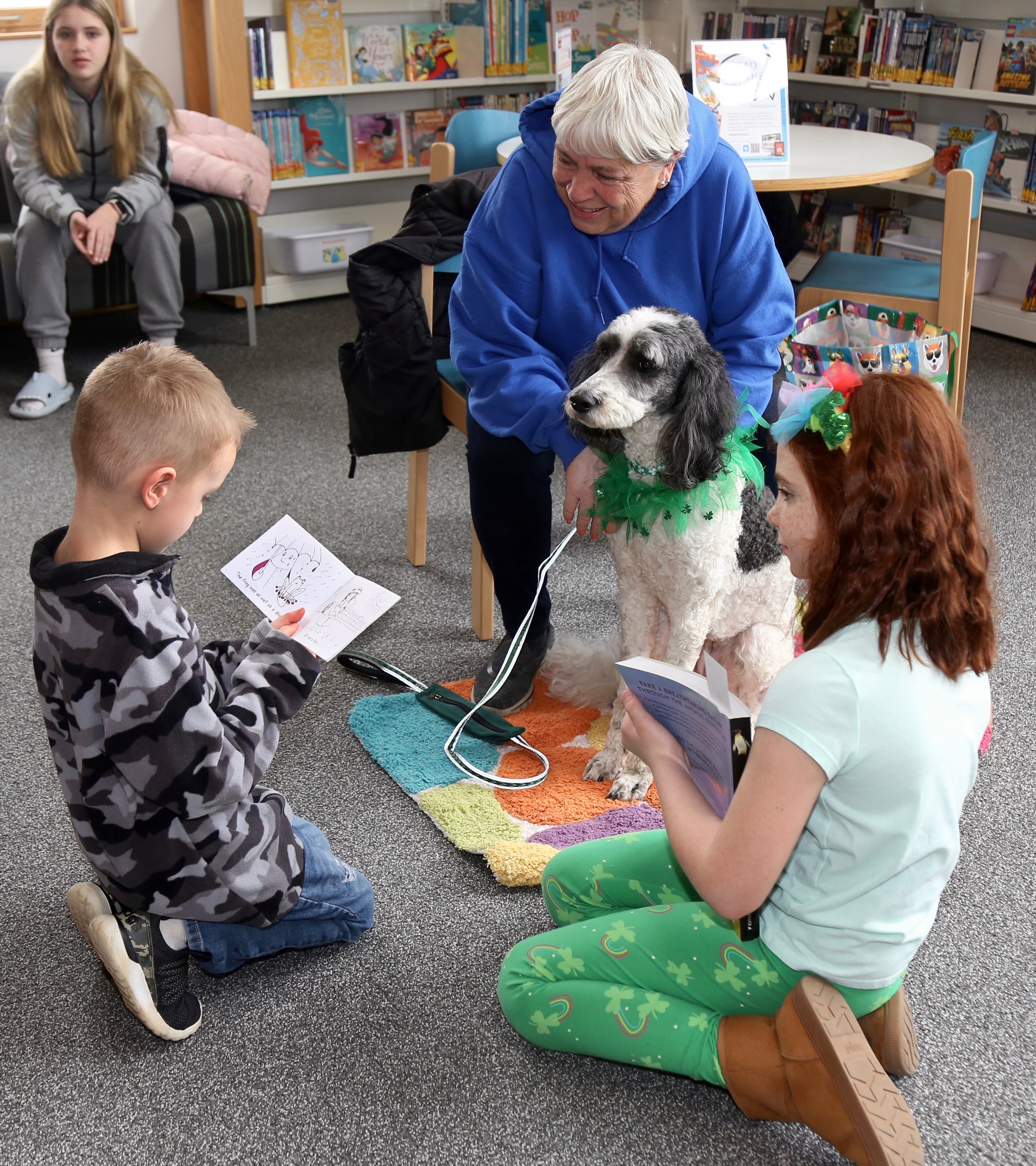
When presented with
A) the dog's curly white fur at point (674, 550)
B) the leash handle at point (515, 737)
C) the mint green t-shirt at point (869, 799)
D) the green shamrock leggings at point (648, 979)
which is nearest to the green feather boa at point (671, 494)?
the dog's curly white fur at point (674, 550)

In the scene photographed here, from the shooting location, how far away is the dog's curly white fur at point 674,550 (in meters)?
1.55

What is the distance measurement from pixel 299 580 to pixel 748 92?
1.83 m

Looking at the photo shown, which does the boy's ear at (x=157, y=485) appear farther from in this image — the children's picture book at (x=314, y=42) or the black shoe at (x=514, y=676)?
the children's picture book at (x=314, y=42)

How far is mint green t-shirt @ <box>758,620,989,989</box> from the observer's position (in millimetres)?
1001

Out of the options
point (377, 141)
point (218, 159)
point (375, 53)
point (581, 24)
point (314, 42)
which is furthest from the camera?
point (581, 24)

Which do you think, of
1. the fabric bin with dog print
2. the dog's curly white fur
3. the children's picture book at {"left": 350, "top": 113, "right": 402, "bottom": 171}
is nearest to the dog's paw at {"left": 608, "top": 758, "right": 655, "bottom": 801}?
the dog's curly white fur

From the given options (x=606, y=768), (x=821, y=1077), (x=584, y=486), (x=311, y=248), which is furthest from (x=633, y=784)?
(x=311, y=248)

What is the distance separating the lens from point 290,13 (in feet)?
13.7

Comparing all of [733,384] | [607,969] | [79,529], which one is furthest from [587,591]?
[79,529]

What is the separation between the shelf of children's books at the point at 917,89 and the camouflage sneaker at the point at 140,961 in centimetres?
359

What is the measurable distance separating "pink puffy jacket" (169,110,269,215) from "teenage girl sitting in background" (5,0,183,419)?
235 mm

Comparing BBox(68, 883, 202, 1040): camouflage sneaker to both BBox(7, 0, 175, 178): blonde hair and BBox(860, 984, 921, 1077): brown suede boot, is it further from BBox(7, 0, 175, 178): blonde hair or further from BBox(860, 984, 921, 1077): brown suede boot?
BBox(7, 0, 175, 178): blonde hair

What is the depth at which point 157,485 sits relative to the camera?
47.9 inches

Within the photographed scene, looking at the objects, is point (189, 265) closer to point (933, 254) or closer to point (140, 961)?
point (933, 254)
